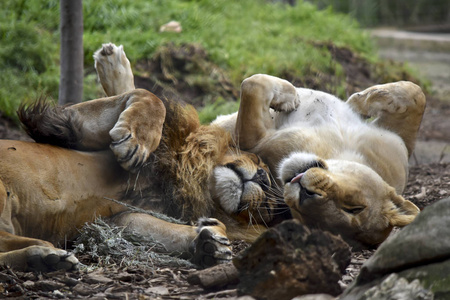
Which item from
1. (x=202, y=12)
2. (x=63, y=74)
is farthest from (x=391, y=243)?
(x=202, y=12)

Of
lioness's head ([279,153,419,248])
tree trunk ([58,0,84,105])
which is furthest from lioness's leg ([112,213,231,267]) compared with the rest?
Answer: tree trunk ([58,0,84,105])

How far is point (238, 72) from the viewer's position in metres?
6.94

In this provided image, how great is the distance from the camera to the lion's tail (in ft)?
9.91

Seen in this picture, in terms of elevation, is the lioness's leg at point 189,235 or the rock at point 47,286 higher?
the rock at point 47,286

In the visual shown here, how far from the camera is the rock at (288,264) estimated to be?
2.01 metres

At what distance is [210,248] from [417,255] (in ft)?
3.11

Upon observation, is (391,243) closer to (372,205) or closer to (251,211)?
(372,205)

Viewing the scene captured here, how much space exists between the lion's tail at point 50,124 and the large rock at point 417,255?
1.67 metres

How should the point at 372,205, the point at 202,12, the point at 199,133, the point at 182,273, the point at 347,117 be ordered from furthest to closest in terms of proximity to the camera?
Result: the point at 202,12 < the point at 347,117 < the point at 199,133 < the point at 372,205 < the point at 182,273

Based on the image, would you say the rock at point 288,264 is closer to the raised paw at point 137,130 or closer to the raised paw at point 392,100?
the raised paw at point 137,130

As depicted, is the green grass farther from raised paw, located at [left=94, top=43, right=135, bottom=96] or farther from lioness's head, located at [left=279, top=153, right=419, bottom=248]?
lioness's head, located at [left=279, top=153, right=419, bottom=248]

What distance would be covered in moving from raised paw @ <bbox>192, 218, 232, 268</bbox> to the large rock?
27.5 inches

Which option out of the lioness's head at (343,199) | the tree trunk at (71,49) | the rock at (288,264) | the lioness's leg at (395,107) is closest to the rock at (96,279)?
the rock at (288,264)

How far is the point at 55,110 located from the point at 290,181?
4.03 feet
